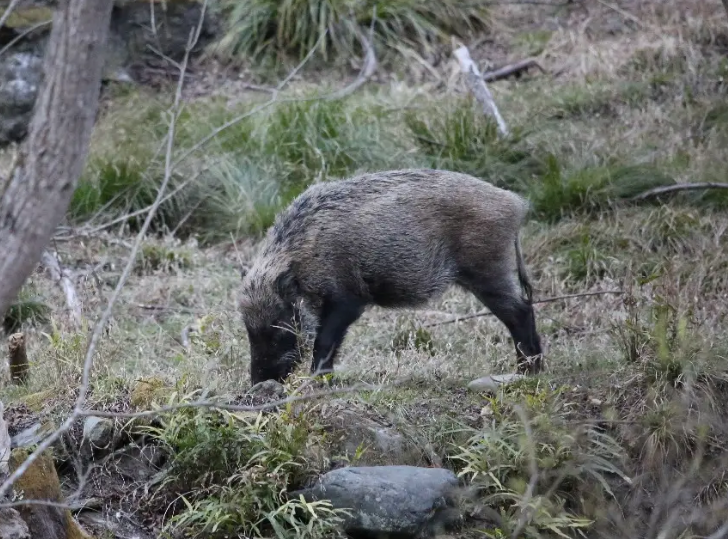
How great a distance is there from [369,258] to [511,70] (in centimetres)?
622

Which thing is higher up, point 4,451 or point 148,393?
point 4,451

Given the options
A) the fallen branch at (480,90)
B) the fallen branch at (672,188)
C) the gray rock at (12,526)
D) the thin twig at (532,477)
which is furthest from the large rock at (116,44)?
the thin twig at (532,477)

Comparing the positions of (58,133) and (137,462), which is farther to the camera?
(137,462)

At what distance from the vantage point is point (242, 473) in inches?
188

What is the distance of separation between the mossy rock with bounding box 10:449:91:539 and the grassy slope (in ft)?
3.54

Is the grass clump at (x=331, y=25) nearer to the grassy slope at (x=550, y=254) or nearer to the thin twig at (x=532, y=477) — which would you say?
the grassy slope at (x=550, y=254)

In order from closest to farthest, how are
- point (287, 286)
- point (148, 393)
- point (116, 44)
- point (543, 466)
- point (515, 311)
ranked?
1. point (543, 466)
2. point (148, 393)
3. point (287, 286)
4. point (515, 311)
5. point (116, 44)

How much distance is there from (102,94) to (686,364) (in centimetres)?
837

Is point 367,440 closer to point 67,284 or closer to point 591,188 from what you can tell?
point 67,284

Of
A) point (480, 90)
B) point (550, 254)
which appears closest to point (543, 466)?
point (550, 254)

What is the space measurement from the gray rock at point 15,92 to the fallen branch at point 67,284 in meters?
3.16

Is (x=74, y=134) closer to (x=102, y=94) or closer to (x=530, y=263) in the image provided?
(x=530, y=263)

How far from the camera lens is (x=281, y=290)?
6180 millimetres

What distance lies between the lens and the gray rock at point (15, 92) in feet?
37.4
